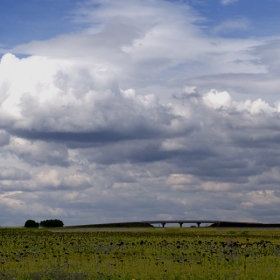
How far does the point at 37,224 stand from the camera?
4026 inches

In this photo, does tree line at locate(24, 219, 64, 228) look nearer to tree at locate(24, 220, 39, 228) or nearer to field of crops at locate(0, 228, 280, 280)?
tree at locate(24, 220, 39, 228)

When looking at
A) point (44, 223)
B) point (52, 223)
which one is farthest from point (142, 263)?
point (44, 223)

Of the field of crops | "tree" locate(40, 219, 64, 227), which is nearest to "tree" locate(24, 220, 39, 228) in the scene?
"tree" locate(40, 219, 64, 227)

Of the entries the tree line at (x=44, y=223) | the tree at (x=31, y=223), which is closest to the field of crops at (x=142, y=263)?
the tree at (x=31, y=223)

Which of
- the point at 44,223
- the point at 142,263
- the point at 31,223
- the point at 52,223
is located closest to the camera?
the point at 142,263

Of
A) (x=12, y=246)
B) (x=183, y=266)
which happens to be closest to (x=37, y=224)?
(x=12, y=246)

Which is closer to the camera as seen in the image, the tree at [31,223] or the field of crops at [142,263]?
the field of crops at [142,263]

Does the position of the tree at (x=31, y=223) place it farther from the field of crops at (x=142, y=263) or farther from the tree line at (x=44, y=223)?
the field of crops at (x=142, y=263)

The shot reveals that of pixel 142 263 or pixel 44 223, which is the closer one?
pixel 142 263

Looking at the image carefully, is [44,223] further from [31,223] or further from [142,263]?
[142,263]

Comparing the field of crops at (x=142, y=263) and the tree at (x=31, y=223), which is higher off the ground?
the tree at (x=31, y=223)

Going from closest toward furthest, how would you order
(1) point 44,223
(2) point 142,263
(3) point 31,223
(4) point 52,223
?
1. (2) point 142,263
2. (3) point 31,223
3. (1) point 44,223
4. (4) point 52,223

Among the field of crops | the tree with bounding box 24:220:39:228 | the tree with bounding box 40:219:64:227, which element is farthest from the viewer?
the tree with bounding box 40:219:64:227

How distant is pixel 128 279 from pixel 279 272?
6.33m
